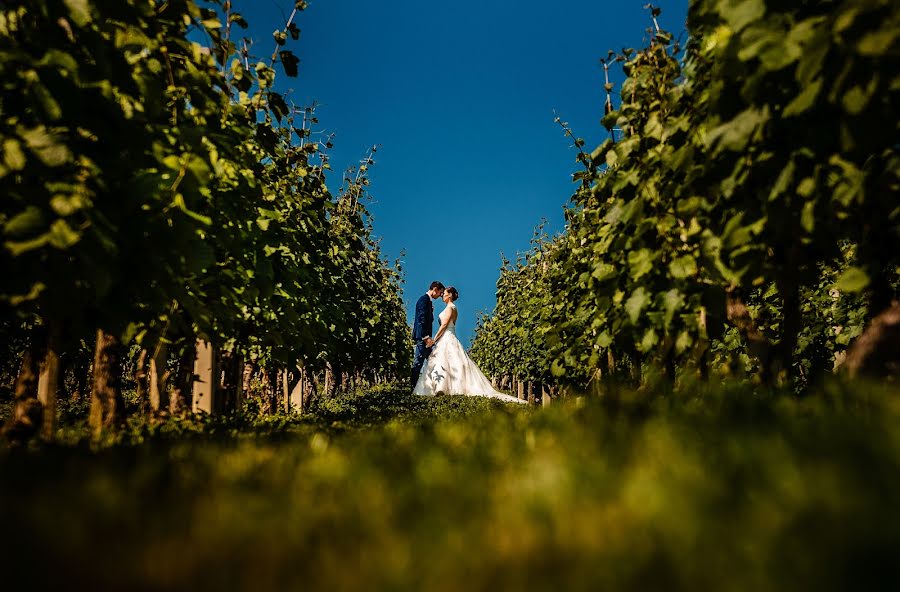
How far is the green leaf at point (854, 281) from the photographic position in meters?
2.25

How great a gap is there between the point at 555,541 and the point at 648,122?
364 cm

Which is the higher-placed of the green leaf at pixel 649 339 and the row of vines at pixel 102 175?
the row of vines at pixel 102 175

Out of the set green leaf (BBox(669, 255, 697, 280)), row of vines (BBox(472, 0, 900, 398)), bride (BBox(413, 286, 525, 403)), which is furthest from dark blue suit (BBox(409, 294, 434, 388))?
green leaf (BBox(669, 255, 697, 280))

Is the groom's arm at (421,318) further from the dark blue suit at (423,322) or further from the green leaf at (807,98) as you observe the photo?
the green leaf at (807,98)

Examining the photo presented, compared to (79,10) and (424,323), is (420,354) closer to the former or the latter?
(424,323)

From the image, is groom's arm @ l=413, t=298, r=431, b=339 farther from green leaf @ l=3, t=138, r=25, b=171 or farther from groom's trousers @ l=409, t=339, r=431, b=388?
green leaf @ l=3, t=138, r=25, b=171

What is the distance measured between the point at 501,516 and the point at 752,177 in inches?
88.0

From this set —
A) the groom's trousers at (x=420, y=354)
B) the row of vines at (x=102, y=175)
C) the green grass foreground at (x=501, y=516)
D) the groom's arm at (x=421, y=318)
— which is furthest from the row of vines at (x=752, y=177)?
the groom's trousers at (x=420, y=354)

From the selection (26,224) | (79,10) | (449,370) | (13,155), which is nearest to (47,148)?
(13,155)

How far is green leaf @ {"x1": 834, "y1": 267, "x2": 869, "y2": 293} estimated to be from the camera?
225 cm

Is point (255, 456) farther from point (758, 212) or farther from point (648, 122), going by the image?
point (648, 122)

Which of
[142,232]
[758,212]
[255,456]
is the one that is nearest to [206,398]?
[142,232]

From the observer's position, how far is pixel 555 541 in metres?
0.92

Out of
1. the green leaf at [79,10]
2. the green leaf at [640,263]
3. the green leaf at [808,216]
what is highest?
the green leaf at [79,10]
